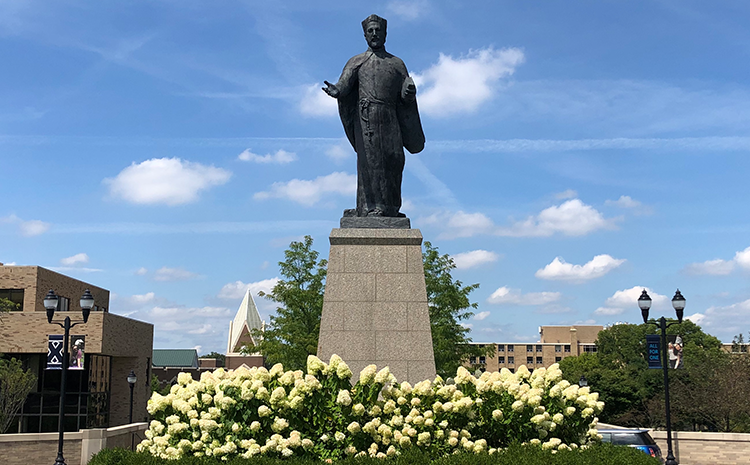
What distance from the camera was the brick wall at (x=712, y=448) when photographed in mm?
21719

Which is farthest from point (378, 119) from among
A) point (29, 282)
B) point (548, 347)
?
point (548, 347)

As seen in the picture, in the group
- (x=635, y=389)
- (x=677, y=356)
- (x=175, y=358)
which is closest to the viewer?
(x=677, y=356)

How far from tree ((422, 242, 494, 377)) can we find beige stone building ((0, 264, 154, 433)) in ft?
62.4

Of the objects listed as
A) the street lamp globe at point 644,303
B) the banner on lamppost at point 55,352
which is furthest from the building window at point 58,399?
the street lamp globe at point 644,303

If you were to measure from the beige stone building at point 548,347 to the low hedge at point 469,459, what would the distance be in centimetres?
11653

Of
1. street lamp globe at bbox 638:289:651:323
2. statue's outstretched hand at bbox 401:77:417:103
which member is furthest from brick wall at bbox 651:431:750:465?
statue's outstretched hand at bbox 401:77:417:103

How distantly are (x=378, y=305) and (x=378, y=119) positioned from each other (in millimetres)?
2934

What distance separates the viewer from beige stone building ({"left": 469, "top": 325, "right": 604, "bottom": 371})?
12162 cm

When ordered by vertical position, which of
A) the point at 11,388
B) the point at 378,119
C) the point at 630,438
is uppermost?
the point at 378,119

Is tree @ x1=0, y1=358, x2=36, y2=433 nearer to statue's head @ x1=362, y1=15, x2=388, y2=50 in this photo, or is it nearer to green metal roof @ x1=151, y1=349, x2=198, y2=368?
statue's head @ x1=362, y1=15, x2=388, y2=50

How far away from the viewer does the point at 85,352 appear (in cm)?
3956

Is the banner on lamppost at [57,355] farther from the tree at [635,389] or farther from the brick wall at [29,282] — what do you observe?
the tree at [635,389]

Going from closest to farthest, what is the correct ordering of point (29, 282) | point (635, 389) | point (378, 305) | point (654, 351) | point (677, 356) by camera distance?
point (378, 305)
point (654, 351)
point (677, 356)
point (29, 282)
point (635, 389)

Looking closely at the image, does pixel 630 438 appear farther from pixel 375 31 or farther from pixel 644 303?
pixel 375 31
